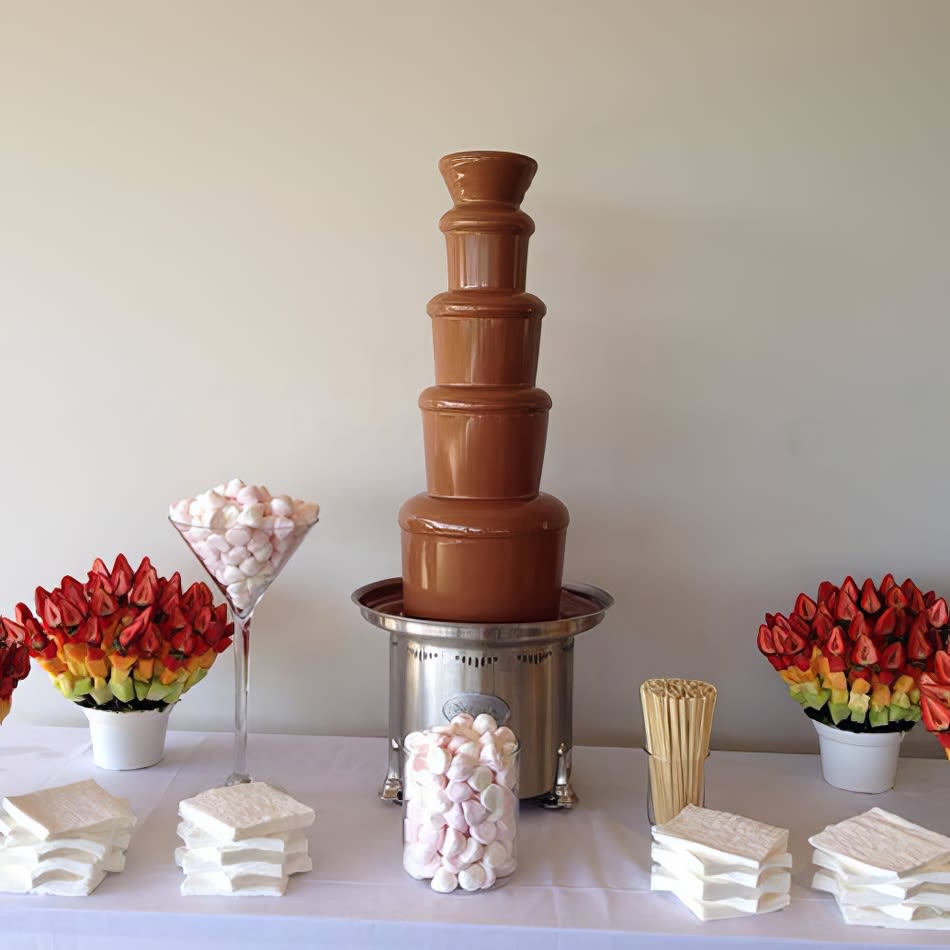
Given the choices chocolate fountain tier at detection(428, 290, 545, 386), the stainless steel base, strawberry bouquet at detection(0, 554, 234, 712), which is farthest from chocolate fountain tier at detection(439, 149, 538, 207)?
strawberry bouquet at detection(0, 554, 234, 712)

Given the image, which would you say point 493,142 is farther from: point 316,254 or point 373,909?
point 373,909

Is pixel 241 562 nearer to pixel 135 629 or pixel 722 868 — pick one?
pixel 135 629

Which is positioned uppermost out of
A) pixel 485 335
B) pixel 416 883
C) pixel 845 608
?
pixel 485 335

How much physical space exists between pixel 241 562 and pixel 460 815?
341 mm

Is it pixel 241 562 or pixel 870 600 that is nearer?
pixel 241 562

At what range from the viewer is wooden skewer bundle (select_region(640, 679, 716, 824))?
1.00m

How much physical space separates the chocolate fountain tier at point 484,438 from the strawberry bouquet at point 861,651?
1.18 feet

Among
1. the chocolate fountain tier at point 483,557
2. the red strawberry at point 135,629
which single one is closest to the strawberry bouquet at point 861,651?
the chocolate fountain tier at point 483,557

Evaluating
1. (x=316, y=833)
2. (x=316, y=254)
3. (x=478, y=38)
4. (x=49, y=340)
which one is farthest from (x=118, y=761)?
(x=478, y=38)

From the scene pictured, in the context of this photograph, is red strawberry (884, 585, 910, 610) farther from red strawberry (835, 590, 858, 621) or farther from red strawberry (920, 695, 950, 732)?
red strawberry (920, 695, 950, 732)

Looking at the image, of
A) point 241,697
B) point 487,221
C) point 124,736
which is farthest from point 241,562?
point 487,221

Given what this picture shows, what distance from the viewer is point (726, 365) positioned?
52.1 inches

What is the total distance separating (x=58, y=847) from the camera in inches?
35.4

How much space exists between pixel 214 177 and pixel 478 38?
1.23 ft
